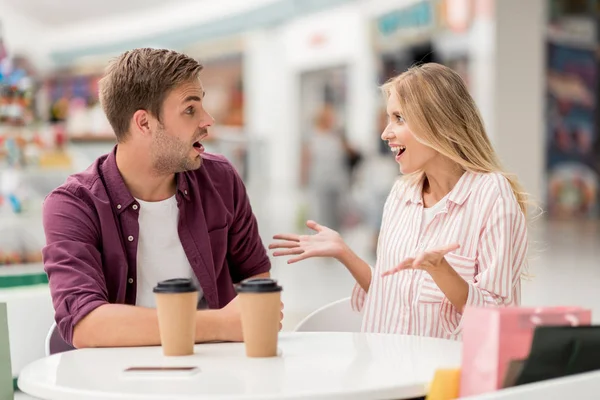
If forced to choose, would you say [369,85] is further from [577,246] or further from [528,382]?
[528,382]

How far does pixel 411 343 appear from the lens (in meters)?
1.74

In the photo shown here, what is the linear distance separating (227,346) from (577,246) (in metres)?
9.98

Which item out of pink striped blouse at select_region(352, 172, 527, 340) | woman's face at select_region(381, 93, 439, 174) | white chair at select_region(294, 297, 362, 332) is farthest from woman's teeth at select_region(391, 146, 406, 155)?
white chair at select_region(294, 297, 362, 332)

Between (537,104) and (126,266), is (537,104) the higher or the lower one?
the higher one

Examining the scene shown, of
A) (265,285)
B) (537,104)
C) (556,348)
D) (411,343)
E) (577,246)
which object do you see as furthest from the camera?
(577,246)

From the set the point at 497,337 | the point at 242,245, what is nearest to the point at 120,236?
the point at 242,245

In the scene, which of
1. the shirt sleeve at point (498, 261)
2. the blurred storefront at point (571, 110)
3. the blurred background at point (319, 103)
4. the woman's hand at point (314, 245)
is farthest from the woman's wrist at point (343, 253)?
the blurred storefront at point (571, 110)

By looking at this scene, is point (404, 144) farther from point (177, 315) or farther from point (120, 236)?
point (177, 315)

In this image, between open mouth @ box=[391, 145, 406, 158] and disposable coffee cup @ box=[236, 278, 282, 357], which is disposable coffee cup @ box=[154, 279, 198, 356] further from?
open mouth @ box=[391, 145, 406, 158]

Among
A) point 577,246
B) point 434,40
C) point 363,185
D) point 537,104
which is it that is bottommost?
point 577,246

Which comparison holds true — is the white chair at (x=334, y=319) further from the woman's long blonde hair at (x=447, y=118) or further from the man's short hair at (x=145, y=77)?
the man's short hair at (x=145, y=77)

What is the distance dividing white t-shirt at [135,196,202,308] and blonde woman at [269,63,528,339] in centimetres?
24

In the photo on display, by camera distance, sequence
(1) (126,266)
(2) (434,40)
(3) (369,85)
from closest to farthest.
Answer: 1. (1) (126,266)
2. (2) (434,40)
3. (3) (369,85)

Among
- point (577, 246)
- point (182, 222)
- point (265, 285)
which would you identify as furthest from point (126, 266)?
point (577, 246)
